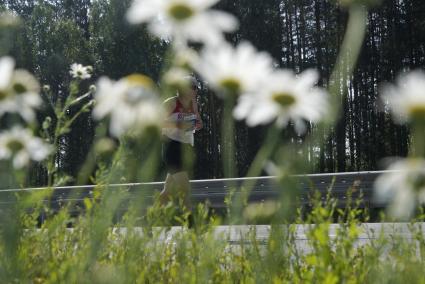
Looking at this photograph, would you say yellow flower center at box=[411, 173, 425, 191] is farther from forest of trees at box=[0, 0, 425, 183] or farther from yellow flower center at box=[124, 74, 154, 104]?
forest of trees at box=[0, 0, 425, 183]

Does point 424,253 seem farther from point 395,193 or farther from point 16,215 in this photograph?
point 395,193

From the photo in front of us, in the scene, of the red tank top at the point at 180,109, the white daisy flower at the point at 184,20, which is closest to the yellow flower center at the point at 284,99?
the white daisy flower at the point at 184,20

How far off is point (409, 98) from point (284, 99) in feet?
0.90

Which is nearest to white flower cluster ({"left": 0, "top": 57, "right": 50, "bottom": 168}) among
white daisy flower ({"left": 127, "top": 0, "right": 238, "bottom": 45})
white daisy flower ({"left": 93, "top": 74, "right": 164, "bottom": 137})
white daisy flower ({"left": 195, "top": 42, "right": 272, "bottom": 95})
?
white daisy flower ({"left": 93, "top": 74, "right": 164, "bottom": 137})

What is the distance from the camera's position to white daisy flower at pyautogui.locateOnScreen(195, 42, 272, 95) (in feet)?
4.17

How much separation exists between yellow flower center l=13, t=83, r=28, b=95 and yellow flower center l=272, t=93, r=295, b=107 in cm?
58

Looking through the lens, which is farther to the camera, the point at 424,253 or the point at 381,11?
the point at 381,11

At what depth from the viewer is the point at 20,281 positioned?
1653mm

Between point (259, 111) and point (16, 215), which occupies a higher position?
point (259, 111)

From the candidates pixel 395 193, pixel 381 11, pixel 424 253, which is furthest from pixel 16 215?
pixel 381 11

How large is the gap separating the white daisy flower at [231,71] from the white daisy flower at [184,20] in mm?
29

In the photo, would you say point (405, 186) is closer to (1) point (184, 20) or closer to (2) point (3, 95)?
(1) point (184, 20)

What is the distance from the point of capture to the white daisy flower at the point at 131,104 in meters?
1.30

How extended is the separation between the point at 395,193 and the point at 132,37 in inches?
1146
